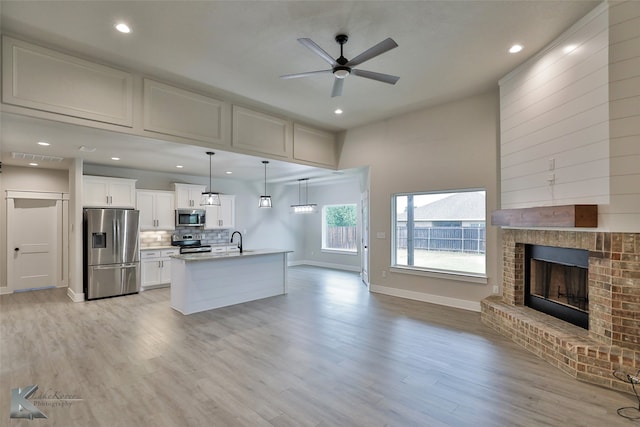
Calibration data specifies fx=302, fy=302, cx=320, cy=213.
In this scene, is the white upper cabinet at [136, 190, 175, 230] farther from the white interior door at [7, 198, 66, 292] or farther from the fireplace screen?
the fireplace screen

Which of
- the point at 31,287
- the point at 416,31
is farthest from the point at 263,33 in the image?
the point at 31,287

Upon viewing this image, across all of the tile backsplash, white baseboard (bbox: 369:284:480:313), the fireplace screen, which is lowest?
white baseboard (bbox: 369:284:480:313)

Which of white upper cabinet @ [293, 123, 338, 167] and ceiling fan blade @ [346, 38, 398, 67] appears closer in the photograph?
ceiling fan blade @ [346, 38, 398, 67]

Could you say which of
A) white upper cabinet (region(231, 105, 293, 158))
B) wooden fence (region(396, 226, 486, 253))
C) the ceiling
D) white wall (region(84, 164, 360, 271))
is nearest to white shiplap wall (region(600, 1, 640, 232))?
the ceiling

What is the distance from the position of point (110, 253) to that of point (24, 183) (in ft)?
8.61

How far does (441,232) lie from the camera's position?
552cm

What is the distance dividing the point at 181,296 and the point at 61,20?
150 inches

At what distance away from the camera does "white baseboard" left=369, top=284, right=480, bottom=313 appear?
495cm

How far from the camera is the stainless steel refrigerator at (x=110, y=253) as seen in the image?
5.82 metres

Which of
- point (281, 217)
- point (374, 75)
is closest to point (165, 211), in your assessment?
point (281, 217)

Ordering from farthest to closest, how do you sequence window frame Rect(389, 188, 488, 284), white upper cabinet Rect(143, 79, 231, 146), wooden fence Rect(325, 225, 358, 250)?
wooden fence Rect(325, 225, 358, 250) < window frame Rect(389, 188, 488, 284) < white upper cabinet Rect(143, 79, 231, 146)

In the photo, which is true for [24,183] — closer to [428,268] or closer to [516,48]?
[428,268]

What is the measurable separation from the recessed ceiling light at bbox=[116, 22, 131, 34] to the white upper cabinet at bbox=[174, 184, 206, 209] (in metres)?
4.60

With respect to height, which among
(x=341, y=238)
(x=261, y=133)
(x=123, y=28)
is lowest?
(x=341, y=238)
